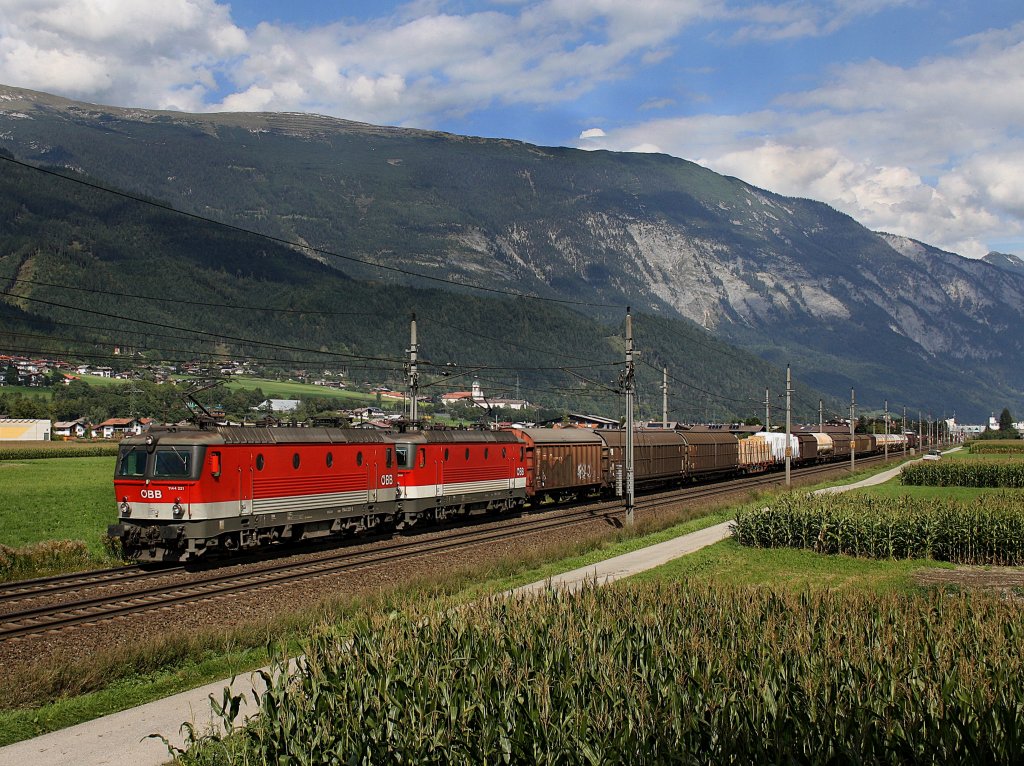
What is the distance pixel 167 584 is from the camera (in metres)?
27.0

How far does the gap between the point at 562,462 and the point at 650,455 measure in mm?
11463

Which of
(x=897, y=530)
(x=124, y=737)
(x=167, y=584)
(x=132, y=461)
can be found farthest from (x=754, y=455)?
(x=124, y=737)

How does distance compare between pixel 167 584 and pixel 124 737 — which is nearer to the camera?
pixel 124 737

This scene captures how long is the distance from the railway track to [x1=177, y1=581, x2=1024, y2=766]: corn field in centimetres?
1203

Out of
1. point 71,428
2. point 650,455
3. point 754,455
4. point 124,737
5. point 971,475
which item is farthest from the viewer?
point 71,428

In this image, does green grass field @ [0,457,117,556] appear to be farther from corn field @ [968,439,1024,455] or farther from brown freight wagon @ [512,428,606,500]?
corn field @ [968,439,1024,455]

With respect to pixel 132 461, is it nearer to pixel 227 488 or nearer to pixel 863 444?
pixel 227 488

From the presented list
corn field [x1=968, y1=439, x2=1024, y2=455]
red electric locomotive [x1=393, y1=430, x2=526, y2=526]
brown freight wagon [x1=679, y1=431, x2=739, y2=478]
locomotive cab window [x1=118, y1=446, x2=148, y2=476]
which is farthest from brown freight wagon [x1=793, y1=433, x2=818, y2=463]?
locomotive cab window [x1=118, y1=446, x2=148, y2=476]

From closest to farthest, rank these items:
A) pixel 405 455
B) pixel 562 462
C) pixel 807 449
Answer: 1. pixel 405 455
2. pixel 562 462
3. pixel 807 449

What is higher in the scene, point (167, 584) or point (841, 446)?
point (841, 446)

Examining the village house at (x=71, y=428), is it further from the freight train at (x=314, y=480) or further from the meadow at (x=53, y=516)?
the freight train at (x=314, y=480)

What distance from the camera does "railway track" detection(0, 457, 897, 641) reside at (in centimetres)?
2236

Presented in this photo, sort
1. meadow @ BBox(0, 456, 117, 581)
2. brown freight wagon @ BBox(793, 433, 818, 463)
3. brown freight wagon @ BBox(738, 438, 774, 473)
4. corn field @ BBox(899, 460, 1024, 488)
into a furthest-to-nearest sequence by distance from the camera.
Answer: brown freight wagon @ BBox(793, 433, 818, 463) → brown freight wagon @ BBox(738, 438, 774, 473) → corn field @ BBox(899, 460, 1024, 488) → meadow @ BBox(0, 456, 117, 581)

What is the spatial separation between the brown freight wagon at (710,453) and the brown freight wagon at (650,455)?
5.64 feet
